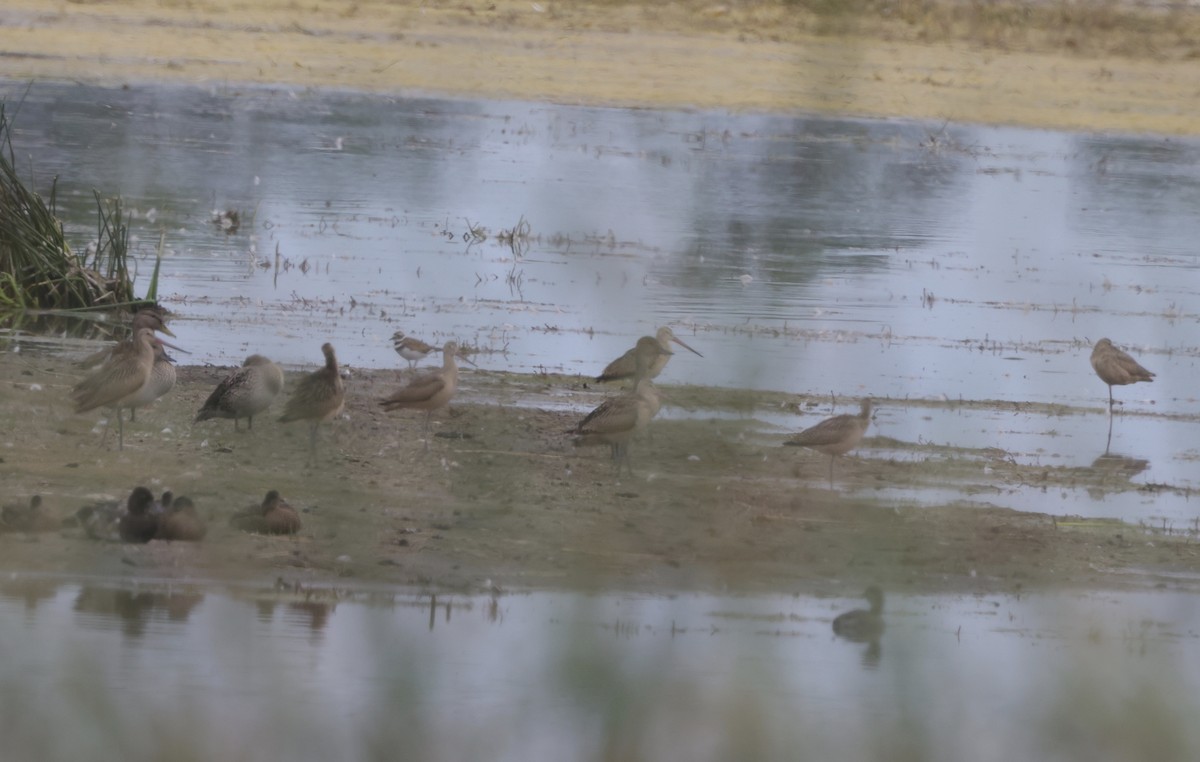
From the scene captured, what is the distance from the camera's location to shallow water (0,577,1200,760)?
5.05 feet

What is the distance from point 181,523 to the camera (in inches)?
179

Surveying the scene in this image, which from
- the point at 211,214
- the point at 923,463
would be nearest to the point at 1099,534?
the point at 923,463

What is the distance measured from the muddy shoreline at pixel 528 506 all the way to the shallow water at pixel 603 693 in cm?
12

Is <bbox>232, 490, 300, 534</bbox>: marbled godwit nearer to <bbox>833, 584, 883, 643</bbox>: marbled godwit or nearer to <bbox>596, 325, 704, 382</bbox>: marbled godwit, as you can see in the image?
<bbox>596, 325, 704, 382</bbox>: marbled godwit

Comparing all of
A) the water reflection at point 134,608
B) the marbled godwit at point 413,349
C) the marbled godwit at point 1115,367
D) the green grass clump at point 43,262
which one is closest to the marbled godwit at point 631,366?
the marbled godwit at point 413,349

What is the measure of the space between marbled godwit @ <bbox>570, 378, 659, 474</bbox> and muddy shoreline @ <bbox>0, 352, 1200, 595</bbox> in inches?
3.5

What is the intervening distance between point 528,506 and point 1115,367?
4131 millimetres

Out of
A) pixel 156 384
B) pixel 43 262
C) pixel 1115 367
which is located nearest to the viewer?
pixel 156 384

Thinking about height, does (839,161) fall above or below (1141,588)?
above

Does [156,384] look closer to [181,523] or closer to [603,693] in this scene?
[181,523]

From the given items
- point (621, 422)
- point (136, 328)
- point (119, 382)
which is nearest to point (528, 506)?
point (621, 422)

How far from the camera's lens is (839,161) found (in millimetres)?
4918

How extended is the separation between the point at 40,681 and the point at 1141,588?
14.5ft

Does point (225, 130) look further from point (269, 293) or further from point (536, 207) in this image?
point (536, 207)
